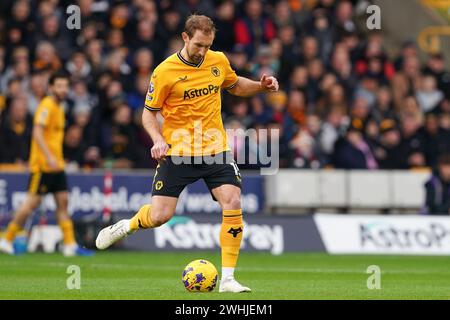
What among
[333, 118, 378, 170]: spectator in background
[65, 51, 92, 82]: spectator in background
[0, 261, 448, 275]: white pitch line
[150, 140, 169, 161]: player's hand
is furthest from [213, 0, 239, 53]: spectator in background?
[150, 140, 169, 161]: player's hand

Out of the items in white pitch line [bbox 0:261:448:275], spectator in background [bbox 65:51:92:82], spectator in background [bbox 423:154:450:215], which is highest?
spectator in background [bbox 65:51:92:82]

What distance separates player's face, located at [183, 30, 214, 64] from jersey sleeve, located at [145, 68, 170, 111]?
1.11ft

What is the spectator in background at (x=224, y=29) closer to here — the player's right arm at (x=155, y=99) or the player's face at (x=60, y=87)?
the player's face at (x=60, y=87)

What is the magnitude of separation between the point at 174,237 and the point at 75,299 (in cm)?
860

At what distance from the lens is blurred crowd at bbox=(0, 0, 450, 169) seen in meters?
21.2

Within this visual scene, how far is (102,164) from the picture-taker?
2116 centimetres

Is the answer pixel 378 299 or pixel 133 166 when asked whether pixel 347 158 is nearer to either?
pixel 133 166

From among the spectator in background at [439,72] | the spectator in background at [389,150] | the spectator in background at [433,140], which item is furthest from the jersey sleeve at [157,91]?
the spectator in background at [439,72]

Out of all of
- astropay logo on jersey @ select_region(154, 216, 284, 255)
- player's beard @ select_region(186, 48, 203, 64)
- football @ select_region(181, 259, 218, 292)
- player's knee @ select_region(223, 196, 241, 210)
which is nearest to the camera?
football @ select_region(181, 259, 218, 292)

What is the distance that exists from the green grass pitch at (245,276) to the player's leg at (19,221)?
41cm

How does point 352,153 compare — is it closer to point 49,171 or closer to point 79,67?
point 79,67

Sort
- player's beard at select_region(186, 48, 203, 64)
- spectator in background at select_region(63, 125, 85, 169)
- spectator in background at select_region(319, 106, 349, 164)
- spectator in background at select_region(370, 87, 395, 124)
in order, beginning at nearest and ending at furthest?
1. player's beard at select_region(186, 48, 203, 64)
2. spectator in background at select_region(63, 125, 85, 169)
3. spectator in background at select_region(319, 106, 349, 164)
4. spectator in background at select_region(370, 87, 395, 124)

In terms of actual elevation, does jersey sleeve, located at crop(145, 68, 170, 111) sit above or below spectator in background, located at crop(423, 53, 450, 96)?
below

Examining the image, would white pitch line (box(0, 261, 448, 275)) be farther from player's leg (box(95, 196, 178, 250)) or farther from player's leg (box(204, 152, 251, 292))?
player's leg (box(204, 152, 251, 292))
